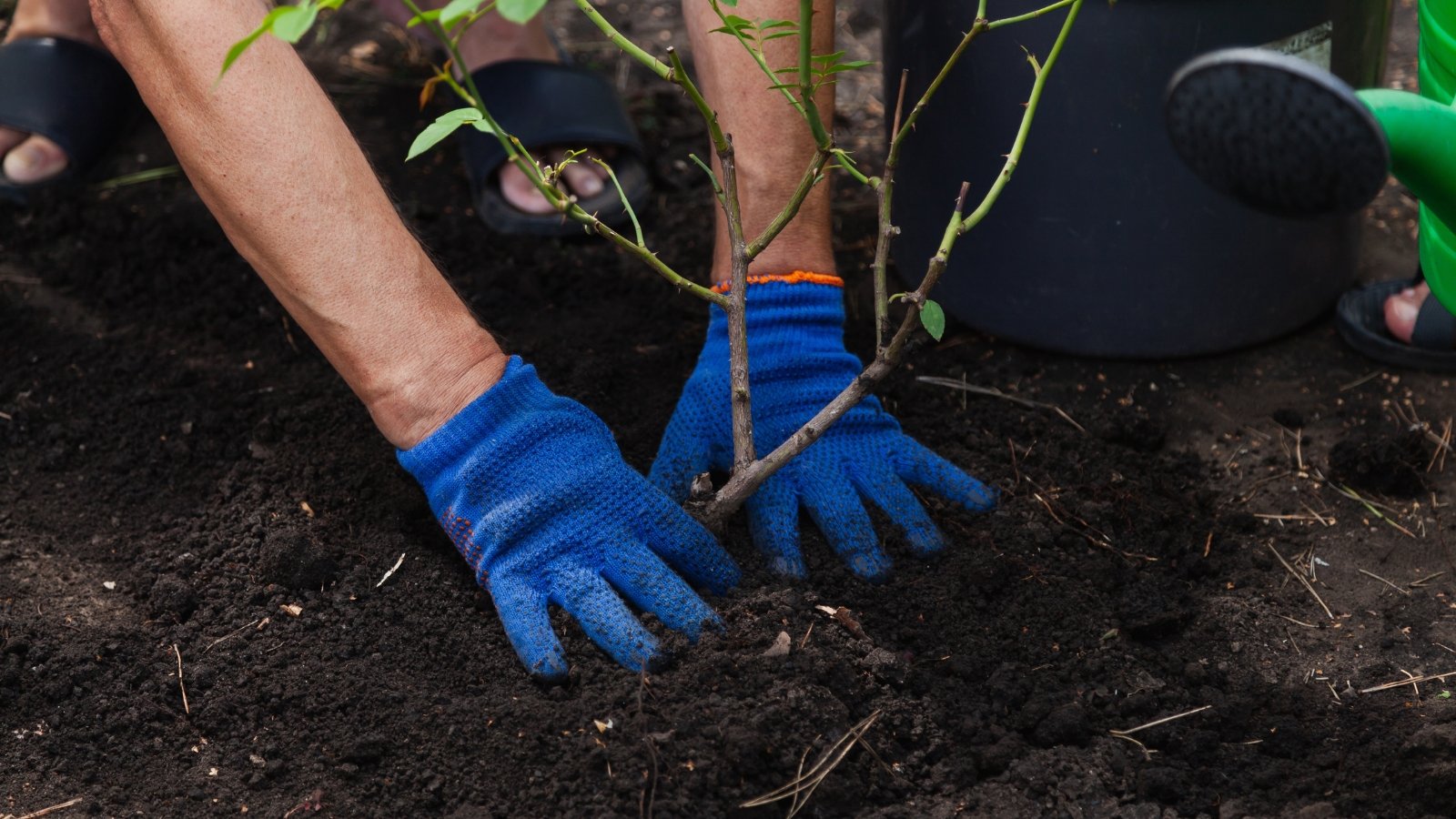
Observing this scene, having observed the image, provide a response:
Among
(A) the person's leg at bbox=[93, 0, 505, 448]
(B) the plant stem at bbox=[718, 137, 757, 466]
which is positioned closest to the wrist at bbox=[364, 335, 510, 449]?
(A) the person's leg at bbox=[93, 0, 505, 448]

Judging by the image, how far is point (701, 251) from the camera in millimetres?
2230

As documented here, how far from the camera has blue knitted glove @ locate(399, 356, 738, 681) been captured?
1359 millimetres

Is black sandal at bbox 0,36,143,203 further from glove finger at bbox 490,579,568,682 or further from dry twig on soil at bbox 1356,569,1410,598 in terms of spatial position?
dry twig on soil at bbox 1356,569,1410,598

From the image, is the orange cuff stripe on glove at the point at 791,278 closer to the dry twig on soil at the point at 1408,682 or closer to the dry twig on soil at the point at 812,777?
the dry twig on soil at the point at 812,777

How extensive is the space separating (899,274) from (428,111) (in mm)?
1137

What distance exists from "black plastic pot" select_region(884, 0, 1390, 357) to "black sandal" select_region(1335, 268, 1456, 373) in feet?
0.16

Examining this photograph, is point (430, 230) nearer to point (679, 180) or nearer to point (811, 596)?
point (679, 180)

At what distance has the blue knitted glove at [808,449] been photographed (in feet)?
4.84

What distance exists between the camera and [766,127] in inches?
63.7

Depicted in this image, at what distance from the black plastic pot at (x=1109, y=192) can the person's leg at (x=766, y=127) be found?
0.84 ft

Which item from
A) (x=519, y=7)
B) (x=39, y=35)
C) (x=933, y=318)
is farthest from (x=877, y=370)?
(x=39, y=35)

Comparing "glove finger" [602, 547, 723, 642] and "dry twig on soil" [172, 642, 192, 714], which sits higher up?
"glove finger" [602, 547, 723, 642]

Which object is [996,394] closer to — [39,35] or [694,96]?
[694,96]

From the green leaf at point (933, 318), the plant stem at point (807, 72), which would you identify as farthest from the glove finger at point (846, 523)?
the plant stem at point (807, 72)
